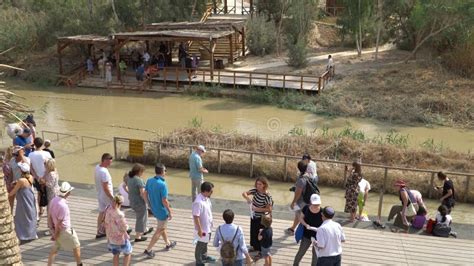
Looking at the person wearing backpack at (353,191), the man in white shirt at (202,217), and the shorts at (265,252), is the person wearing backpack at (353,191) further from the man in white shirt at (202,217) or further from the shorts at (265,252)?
the man in white shirt at (202,217)

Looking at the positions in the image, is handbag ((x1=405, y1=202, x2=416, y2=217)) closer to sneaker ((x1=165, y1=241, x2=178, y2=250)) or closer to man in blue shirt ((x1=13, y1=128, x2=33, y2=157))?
sneaker ((x1=165, y1=241, x2=178, y2=250))

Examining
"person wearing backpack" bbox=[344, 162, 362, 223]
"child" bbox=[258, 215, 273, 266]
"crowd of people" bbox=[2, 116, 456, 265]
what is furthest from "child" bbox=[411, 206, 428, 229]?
"child" bbox=[258, 215, 273, 266]

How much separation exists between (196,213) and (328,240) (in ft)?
5.64

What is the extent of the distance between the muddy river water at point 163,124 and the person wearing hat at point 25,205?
571cm

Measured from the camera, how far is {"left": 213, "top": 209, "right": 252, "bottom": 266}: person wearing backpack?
6.53 meters

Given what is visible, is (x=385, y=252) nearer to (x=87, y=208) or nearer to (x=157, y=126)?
(x=87, y=208)

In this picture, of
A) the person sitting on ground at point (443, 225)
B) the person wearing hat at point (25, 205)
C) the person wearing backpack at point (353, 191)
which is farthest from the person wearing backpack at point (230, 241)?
the person sitting on ground at point (443, 225)

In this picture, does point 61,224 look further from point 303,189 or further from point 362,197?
point 362,197

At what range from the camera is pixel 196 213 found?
7082 millimetres

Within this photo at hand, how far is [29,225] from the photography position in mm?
8406

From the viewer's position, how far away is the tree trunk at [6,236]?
16.1ft

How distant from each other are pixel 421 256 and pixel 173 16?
26.3 m

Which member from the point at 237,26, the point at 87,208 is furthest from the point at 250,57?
the point at 87,208

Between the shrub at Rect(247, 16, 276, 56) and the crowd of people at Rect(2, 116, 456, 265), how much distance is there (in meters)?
21.4
